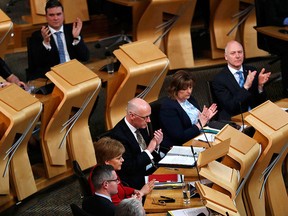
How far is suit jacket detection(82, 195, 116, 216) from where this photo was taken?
4691mm

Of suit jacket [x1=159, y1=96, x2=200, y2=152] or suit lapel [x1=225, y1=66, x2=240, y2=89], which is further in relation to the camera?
suit lapel [x1=225, y1=66, x2=240, y2=89]

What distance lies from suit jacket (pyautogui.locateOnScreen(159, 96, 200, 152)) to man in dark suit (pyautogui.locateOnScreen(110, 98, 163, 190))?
0.39 meters

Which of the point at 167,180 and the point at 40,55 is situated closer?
the point at 167,180

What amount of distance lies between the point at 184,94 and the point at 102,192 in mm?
1618

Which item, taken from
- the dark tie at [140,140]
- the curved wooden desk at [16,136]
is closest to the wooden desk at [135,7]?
the curved wooden desk at [16,136]

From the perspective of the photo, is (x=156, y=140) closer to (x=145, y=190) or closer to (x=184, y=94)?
(x=184, y=94)

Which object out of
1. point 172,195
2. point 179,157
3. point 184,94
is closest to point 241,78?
point 184,94

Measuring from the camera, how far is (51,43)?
7.19 m

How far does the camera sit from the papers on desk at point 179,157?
214 inches

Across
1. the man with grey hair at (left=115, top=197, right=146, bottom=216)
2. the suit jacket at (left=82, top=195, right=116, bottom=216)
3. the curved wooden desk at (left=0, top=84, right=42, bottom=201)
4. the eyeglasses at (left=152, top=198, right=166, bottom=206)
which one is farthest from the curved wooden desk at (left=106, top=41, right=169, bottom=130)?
the man with grey hair at (left=115, top=197, right=146, bottom=216)

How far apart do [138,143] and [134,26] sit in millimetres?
3083

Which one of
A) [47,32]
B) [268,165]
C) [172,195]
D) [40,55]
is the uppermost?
[47,32]

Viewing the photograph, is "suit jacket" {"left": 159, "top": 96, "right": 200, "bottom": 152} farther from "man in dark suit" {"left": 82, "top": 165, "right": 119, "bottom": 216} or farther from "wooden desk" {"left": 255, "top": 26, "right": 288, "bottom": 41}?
"wooden desk" {"left": 255, "top": 26, "right": 288, "bottom": 41}

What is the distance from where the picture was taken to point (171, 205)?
493 cm
